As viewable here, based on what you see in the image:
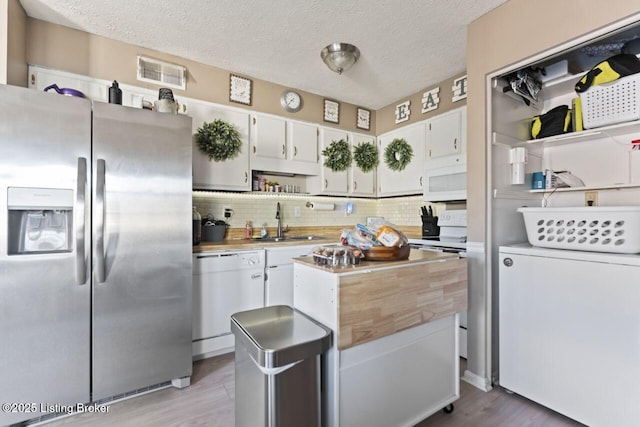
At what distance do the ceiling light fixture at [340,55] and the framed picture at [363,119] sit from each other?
4.34ft

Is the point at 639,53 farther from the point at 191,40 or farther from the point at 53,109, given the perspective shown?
the point at 53,109

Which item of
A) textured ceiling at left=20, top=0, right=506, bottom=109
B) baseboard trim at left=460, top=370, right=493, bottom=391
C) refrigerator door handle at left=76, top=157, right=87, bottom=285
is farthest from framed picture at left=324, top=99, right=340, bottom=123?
baseboard trim at left=460, top=370, right=493, bottom=391

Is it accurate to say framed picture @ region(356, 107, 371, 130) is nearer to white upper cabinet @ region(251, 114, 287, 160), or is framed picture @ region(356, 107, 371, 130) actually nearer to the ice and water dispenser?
white upper cabinet @ region(251, 114, 287, 160)

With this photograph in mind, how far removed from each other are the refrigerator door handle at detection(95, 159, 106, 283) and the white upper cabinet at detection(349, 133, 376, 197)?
263cm

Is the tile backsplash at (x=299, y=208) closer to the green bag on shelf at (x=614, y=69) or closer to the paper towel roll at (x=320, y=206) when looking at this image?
the paper towel roll at (x=320, y=206)

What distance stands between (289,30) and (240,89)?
3.17 ft

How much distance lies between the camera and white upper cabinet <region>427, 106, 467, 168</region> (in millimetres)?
2859

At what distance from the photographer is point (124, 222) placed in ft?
6.11

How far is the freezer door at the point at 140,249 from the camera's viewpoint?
5.93ft

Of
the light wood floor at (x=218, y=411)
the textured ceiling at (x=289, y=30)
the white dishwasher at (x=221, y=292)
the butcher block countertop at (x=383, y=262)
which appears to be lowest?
the light wood floor at (x=218, y=411)

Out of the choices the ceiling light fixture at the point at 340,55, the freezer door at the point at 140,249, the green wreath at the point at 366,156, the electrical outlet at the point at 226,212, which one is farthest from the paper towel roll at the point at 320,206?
the freezer door at the point at 140,249

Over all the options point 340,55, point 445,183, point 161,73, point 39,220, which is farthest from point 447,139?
point 39,220

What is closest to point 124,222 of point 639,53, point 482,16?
point 482,16

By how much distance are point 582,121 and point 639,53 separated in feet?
1.72
